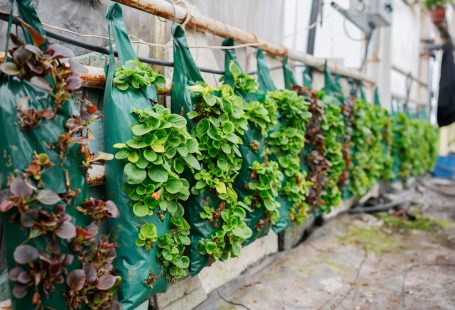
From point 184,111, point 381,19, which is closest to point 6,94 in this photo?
point 184,111

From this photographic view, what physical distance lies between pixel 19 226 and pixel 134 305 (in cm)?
68

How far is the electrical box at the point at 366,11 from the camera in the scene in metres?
5.32

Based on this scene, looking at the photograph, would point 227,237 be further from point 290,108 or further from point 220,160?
point 290,108

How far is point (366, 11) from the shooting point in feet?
17.5

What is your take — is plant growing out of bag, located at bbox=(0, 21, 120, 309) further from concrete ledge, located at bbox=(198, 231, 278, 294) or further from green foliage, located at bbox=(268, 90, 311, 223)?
green foliage, located at bbox=(268, 90, 311, 223)

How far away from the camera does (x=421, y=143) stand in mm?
7262

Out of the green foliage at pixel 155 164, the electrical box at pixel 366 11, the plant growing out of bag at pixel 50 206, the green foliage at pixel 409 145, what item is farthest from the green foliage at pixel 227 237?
the green foliage at pixel 409 145

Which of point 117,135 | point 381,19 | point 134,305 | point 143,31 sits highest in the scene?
point 381,19

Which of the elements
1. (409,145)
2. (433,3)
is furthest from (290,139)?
(433,3)

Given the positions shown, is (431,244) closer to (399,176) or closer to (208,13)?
(399,176)

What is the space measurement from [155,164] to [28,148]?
0.53 m

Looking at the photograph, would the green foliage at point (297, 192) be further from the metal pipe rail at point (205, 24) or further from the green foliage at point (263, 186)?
the metal pipe rail at point (205, 24)

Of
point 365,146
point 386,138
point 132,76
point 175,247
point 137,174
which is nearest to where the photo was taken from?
point 137,174

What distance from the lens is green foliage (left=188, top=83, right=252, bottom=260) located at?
2.10 meters
